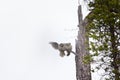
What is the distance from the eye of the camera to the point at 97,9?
8281mm

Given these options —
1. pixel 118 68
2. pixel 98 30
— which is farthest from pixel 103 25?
pixel 118 68

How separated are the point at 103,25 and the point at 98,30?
15cm

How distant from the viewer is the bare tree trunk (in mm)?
11602

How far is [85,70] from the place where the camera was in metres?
11.6

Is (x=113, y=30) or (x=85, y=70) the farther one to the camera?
(x=85, y=70)

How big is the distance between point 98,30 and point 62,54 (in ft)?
13.3

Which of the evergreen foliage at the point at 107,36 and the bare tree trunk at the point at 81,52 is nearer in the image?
the evergreen foliage at the point at 107,36

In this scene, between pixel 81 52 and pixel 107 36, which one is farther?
pixel 81 52

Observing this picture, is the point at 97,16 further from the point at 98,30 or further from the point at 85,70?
the point at 85,70

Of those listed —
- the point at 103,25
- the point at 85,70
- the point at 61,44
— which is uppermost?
the point at 103,25

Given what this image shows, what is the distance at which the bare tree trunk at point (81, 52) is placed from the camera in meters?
11.6

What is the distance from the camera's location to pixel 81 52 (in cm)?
1184

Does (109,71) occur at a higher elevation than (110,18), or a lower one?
lower

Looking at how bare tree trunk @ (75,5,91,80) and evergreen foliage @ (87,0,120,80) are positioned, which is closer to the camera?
evergreen foliage @ (87,0,120,80)
